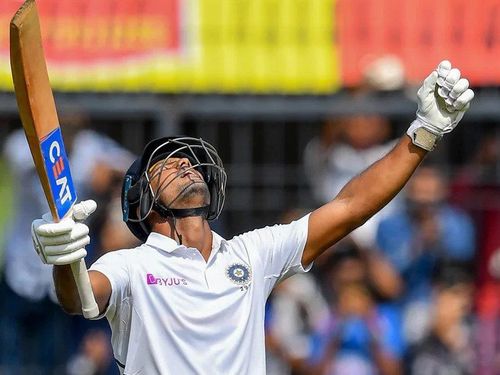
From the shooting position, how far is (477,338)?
8.91m

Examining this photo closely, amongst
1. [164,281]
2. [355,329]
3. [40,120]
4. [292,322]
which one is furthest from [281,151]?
[40,120]

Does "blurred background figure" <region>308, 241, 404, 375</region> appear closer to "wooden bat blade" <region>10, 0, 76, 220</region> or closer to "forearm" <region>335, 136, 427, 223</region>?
"forearm" <region>335, 136, 427, 223</region>

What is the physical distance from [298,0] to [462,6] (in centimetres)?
117

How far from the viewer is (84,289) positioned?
455cm

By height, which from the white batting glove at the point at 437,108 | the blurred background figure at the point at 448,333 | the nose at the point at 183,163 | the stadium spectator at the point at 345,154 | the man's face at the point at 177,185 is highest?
the white batting glove at the point at 437,108

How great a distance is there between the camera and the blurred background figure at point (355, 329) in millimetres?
8711

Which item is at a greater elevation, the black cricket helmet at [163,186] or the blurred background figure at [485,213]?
the black cricket helmet at [163,186]

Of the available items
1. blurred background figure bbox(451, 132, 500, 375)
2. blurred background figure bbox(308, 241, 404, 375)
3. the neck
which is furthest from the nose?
blurred background figure bbox(451, 132, 500, 375)

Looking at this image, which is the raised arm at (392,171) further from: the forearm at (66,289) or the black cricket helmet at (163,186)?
the forearm at (66,289)

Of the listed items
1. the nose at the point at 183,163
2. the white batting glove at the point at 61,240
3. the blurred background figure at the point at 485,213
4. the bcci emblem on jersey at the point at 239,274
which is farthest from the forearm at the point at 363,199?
the blurred background figure at the point at 485,213

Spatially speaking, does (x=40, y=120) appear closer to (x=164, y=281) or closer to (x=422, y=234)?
(x=164, y=281)

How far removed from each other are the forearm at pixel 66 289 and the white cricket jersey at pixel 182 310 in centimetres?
20

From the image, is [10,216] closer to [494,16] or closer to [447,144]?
[447,144]

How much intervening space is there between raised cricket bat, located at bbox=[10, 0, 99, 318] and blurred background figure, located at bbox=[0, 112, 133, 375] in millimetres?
4241
